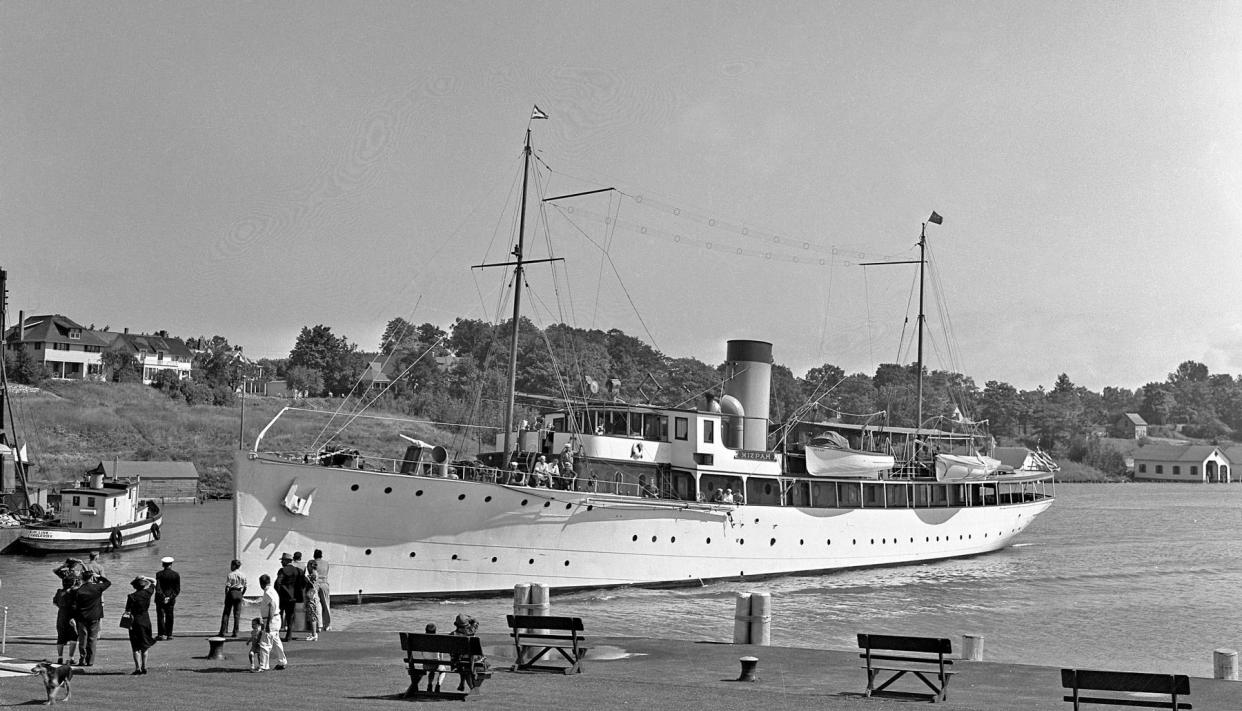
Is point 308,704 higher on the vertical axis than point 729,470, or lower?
lower

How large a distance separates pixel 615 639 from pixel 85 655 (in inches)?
347

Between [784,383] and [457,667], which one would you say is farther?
[784,383]

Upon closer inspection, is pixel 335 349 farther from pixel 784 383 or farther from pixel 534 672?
pixel 534 672

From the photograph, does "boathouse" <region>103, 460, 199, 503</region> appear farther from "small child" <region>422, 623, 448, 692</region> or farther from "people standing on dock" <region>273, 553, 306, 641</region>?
"small child" <region>422, 623, 448, 692</region>

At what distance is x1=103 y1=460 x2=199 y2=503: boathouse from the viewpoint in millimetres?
78875

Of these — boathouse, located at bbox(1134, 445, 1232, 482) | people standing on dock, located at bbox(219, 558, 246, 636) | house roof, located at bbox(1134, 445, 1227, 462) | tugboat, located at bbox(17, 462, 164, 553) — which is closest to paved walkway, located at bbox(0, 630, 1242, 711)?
people standing on dock, located at bbox(219, 558, 246, 636)

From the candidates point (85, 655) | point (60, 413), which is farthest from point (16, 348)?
point (85, 655)

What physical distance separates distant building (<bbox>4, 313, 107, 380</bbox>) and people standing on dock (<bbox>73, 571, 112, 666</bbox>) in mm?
105573

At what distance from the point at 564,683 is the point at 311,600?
6.81m

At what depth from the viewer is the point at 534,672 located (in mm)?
15609

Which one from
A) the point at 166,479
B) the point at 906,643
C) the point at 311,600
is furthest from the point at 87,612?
the point at 166,479

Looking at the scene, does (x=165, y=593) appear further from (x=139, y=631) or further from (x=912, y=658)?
(x=912, y=658)

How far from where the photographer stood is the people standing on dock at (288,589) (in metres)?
18.8

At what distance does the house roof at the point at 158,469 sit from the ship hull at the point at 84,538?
24.5 meters
